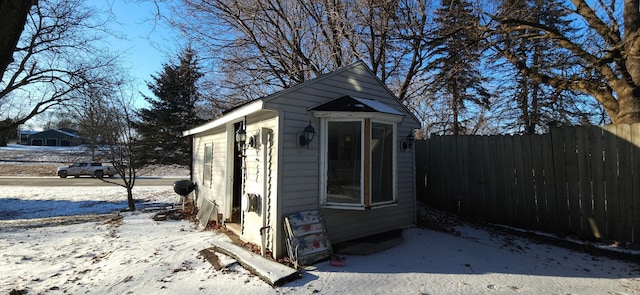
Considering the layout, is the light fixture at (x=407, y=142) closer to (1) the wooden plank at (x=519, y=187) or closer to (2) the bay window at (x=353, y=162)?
(2) the bay window at (x=353, y=162)

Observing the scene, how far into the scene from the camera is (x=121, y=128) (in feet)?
36.8

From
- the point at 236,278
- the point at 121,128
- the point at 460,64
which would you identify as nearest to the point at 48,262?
the point at 236,278

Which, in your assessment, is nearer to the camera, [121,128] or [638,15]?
[638,15]

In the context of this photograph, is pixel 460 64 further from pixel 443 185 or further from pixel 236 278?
pixel 236 278

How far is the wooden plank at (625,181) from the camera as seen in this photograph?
4.73 meters

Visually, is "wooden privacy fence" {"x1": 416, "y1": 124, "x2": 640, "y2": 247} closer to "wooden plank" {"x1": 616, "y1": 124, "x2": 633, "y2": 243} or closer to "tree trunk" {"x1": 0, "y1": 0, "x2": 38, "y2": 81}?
"wooden plank" {"x1": 616, "y1": 124, "x2": 633, "y2": 243}

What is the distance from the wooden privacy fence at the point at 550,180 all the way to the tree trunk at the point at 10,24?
7.23m

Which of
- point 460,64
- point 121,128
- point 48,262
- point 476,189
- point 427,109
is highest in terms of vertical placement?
point 460,64

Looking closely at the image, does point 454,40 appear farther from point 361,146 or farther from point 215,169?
point 215,169

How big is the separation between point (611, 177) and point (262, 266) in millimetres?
5621

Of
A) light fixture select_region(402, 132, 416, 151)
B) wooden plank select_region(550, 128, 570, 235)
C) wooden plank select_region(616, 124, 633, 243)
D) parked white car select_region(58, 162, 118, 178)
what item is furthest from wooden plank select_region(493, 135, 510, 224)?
parked white car select_region(58, 162, 118, 178)

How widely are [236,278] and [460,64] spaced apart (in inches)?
298

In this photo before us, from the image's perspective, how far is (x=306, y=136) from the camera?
4.73 m

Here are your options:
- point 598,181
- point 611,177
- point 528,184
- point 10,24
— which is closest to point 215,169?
point 10,24
